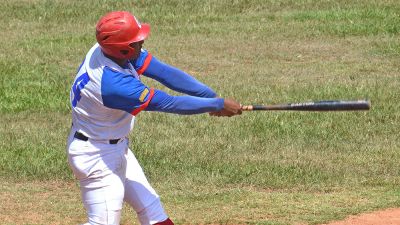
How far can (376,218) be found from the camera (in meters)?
9.61

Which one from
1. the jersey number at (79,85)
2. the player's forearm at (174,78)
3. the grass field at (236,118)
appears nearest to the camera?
the jersey number at (79,85)

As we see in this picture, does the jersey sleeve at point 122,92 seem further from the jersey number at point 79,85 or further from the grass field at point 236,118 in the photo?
the grass field at point 236,118

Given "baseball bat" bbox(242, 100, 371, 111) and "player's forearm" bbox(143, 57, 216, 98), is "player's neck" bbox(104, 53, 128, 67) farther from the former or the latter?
"baseball bat" bbox(242, 100, 371, 111)

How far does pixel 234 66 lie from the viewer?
17031 mm

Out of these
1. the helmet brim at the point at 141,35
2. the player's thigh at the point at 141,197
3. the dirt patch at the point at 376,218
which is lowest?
the dirt patch at the point at 376,218

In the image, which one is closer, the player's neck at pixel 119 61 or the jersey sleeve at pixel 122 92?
the jersey sleeve at pixel 122 92

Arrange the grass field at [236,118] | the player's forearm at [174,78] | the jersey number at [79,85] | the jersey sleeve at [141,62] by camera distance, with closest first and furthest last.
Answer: the jersey number at [79,85] < the jersey sleeve at [141,62] < the player's forearm at [174,78] < the grass field at [236,118]

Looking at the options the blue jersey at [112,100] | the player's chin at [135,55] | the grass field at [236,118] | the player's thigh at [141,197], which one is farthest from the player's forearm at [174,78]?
the grass field at [236,118]

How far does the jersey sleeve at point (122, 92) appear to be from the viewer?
6980mm

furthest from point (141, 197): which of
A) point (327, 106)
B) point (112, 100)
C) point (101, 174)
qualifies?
point (327, 106)

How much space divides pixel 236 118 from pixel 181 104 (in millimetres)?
6105

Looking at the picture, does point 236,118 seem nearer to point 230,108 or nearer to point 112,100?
point 230,108

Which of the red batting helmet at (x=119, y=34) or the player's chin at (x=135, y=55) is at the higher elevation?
the red batting helmet at (x=119, y=34)

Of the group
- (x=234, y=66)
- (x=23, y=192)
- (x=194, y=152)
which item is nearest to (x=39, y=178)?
(x=23, y=192)
